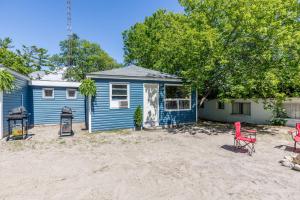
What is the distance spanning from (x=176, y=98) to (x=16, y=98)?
9258 mm

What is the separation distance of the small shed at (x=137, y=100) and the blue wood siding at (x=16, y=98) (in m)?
3.73

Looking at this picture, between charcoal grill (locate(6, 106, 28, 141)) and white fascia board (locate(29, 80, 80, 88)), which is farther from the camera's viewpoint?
white fascia board (locate(29, 80, 80, 88))

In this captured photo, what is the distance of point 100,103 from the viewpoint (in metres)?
9.88

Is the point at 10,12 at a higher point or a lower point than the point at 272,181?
higher

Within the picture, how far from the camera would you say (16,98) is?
10.0 metres

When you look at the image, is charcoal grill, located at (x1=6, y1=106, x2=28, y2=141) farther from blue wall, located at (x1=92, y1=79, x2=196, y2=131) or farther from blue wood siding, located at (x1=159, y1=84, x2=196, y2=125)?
blue wood siding, located at (x1=159, y1=84, x2=196, y2=125)

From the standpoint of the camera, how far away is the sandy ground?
3.69 metres

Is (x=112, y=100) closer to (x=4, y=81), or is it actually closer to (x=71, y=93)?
(x=4, y=81)

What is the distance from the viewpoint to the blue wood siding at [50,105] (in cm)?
1248

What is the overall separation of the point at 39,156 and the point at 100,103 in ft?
14.0

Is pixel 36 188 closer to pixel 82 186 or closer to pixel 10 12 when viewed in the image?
pixel 82 186

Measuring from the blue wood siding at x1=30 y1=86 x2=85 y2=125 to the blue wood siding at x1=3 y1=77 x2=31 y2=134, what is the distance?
0.47m

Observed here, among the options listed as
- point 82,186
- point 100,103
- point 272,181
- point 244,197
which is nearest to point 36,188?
point 82,186

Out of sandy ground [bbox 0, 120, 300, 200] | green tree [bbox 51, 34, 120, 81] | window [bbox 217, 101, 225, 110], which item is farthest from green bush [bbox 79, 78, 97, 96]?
green tree [bbox 51, 34, 120, 81]
